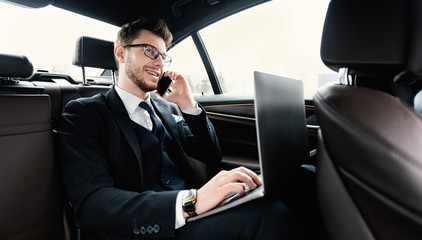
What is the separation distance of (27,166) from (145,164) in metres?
0.44

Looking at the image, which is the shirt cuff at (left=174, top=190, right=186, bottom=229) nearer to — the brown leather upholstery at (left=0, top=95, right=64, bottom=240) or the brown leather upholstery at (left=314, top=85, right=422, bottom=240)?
the brown leather upholstery at (left=314, top=85, right=422, bottom=240)

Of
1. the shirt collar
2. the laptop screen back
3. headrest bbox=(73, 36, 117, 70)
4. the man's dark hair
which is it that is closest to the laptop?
the laptop screen back

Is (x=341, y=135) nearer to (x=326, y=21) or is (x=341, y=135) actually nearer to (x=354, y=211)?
(x=354, y=211)

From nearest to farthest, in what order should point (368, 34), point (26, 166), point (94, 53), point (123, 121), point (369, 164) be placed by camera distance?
point (369, 164)
point (368, 34)
point (26, 166)
point (123, 121)
point (94, 53)

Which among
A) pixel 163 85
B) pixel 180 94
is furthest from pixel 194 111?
pixel 163 85

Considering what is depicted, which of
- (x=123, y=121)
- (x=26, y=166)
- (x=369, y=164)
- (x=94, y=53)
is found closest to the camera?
(x=369, y=164)

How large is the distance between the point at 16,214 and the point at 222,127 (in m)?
1.71

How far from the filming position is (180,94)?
4.83ft

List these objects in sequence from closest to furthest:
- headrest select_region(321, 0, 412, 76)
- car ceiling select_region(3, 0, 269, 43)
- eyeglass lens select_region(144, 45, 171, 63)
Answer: headrest select_region(321, 0, 412, 76) → eyeglass lens select_region(144, 45, 171, 63) → car ceiling select_region(3, 0, 269, 43)

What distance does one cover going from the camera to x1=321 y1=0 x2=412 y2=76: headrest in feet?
2.20

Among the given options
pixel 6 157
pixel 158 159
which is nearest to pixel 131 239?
pixel 158 159

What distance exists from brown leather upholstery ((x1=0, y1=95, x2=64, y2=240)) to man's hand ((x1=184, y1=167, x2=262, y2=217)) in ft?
2.07

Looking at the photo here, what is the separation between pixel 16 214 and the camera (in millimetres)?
925

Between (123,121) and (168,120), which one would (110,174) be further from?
(168,120)
